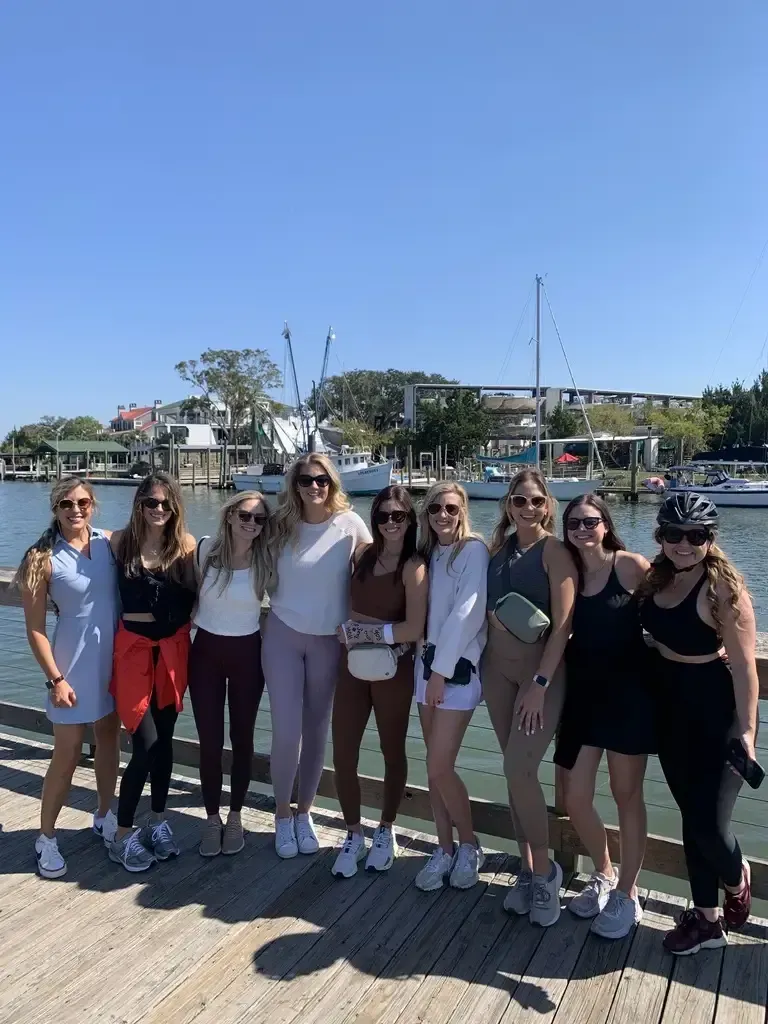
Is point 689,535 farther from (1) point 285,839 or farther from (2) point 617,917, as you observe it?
(1) point 285,839

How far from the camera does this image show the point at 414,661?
2.93m

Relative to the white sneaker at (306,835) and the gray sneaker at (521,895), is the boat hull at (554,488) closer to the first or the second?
Result: the white sneaker at (306,835)

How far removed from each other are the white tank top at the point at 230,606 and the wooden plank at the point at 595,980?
1744 millimetres

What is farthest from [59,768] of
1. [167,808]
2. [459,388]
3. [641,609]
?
[459,388]

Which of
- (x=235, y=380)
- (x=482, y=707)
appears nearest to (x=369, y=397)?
(x=235, y=380)

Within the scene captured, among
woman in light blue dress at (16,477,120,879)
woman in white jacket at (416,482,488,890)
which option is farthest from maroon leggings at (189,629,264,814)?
woman in white jacket at (416,482,488,890)

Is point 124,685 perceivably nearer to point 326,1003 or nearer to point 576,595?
point 326,1003

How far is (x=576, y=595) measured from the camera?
2596mm

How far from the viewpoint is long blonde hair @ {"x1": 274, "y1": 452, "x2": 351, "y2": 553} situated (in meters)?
3.12

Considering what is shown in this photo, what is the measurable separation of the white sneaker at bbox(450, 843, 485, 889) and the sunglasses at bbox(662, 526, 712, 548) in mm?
1505

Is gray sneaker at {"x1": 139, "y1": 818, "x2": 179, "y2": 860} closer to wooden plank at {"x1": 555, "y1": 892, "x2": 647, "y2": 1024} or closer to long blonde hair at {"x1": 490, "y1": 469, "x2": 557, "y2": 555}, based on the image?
wooden plank at {"x1": 555, "y1": 892, "x2": 647, "y2": 1024}

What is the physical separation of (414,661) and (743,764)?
1223mm

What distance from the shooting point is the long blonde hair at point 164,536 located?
10.0ft

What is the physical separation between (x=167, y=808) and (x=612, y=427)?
65865 millimetres
